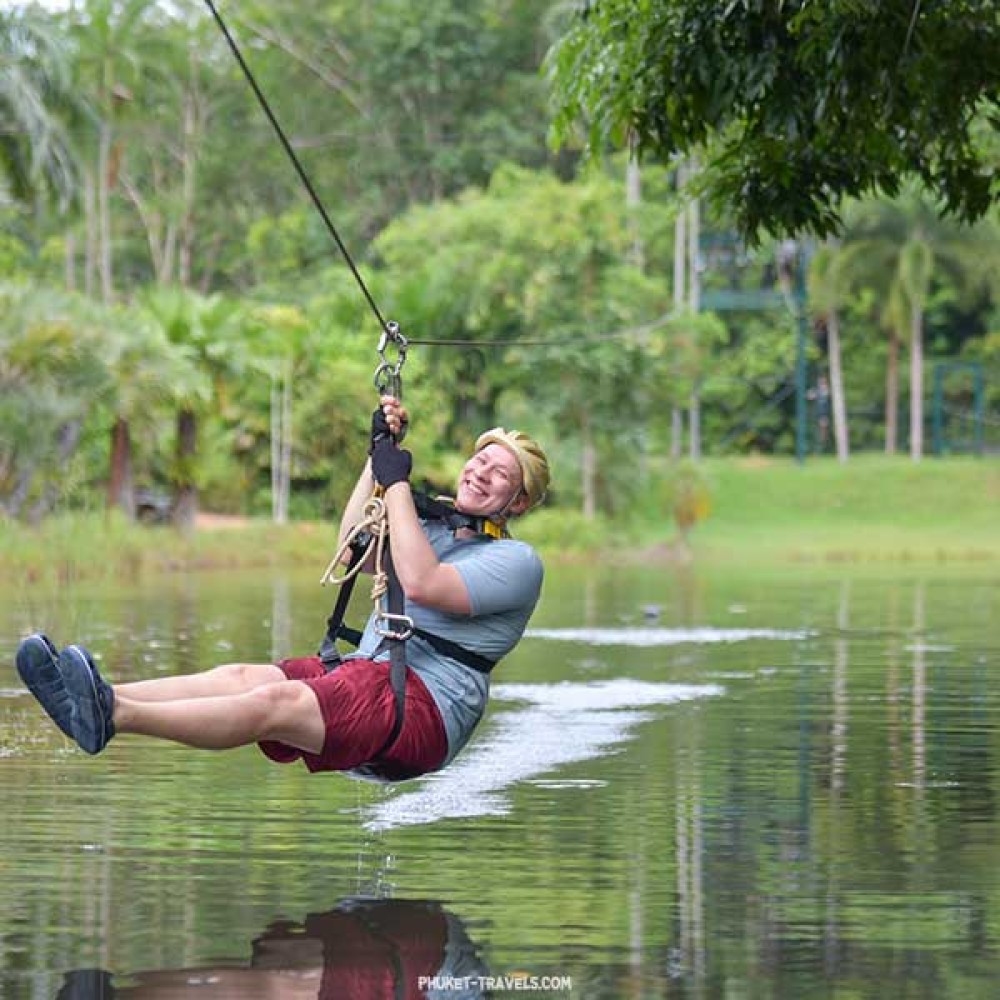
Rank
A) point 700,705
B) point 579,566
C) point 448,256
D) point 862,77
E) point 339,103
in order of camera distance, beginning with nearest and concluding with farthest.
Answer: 1. point 862,77
2. point 700,705
3. point 579,566
4. point 448,256
5. point 339,103

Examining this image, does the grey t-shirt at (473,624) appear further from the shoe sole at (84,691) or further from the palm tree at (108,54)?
the palm tree at (108,54)

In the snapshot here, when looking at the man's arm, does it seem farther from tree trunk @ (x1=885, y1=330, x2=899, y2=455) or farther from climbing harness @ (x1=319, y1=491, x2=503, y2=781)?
tree trunk @ (x1=885, y1=330, x2=899, y2=455)

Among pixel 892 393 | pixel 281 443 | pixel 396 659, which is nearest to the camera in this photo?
pixel 396 659

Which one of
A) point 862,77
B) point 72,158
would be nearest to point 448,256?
point 72,158

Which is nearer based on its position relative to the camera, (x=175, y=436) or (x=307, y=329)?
(x=175, y=436)

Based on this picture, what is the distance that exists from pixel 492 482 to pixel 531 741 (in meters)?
5.58

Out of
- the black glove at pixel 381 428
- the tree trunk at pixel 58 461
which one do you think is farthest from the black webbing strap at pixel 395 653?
the tree trunk at pixel 58 461

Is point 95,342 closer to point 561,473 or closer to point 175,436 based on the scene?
point 175,436

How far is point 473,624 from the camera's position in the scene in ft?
29.1

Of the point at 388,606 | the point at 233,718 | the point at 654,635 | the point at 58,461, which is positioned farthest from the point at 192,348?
the point at 233,718

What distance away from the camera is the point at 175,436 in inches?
1984

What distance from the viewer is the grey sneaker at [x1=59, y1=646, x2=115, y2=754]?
7719 mm

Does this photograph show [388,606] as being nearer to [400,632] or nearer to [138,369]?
[400,632]

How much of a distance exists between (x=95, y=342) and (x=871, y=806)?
106 feet
